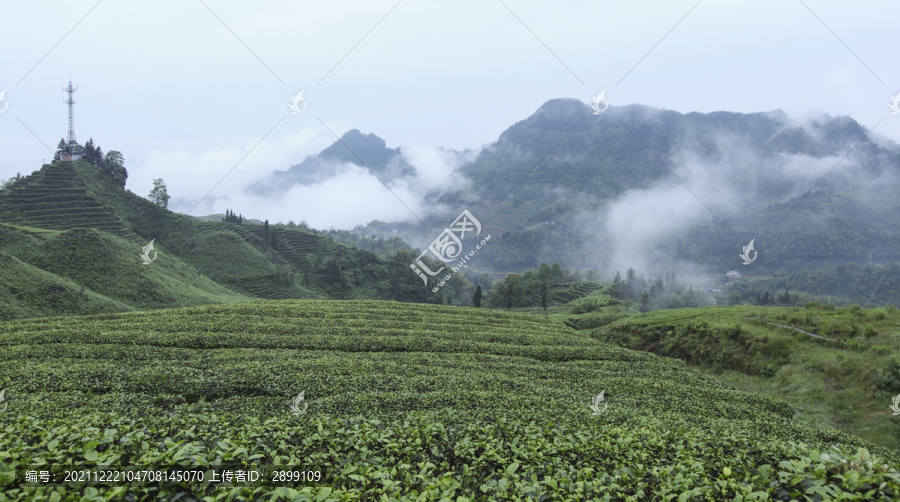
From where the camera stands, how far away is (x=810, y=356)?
21.6m

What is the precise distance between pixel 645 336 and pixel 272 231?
97.9 m

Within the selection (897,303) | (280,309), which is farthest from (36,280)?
(897,303)

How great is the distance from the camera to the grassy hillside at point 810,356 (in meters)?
16.5

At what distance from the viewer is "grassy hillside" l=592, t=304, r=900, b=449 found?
16.5 m

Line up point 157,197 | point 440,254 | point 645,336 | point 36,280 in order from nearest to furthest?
point 440,254
point 645,336
point 36,280
point 157,197

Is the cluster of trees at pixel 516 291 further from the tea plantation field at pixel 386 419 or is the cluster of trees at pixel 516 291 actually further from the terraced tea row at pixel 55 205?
the terraced tea row at pixel 55 205

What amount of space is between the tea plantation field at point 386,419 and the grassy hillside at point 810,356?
9.91ft

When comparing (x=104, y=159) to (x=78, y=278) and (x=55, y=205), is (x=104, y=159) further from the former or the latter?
(x=78, y=278)

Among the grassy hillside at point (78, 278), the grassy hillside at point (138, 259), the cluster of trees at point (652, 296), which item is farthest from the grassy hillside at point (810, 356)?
the cluster of trees at point (652, 296)

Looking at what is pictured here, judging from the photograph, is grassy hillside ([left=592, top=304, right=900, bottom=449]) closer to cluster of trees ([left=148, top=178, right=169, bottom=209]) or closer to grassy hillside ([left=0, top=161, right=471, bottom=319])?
grassy hillside ([left=0, top=161, right=471, bottom=319])

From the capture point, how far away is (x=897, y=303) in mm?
139875

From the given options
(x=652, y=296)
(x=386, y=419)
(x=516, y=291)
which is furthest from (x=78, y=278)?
(x=652, y=296)

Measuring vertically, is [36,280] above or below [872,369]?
above

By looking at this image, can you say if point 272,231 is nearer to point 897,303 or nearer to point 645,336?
point 645,336
